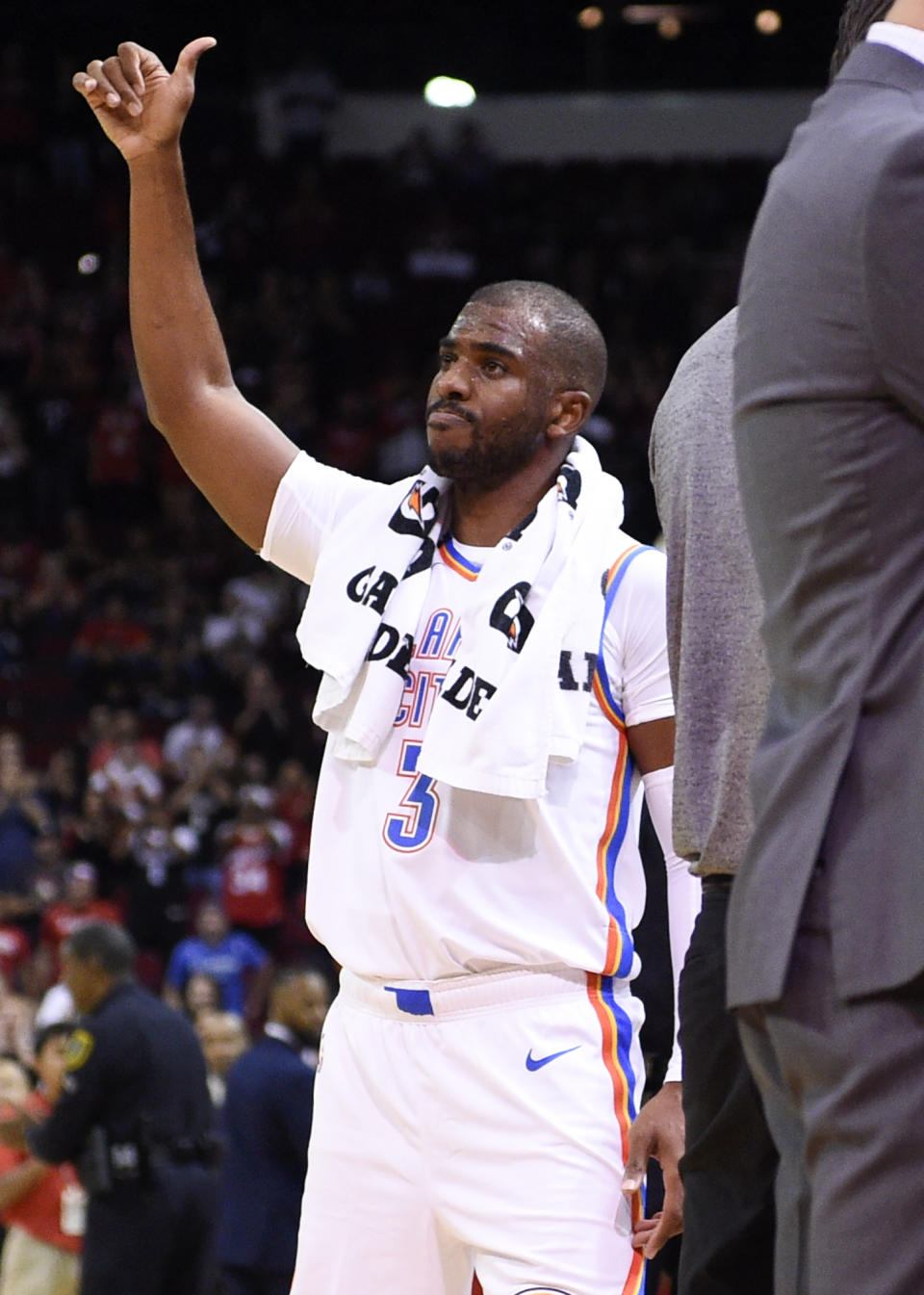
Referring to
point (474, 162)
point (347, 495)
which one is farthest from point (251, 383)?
point (347, 495)

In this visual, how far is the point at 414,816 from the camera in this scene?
3.22 m

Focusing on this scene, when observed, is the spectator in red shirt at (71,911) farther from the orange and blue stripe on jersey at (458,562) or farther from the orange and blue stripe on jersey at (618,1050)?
the orange and blue stripe on jersey at (618,1050)

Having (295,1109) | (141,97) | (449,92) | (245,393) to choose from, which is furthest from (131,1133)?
(449,92)

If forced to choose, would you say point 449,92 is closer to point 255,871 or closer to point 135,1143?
point 255,871

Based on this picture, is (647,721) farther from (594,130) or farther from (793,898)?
(594,130)

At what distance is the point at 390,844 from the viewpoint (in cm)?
320

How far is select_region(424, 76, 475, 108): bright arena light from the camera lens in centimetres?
2016

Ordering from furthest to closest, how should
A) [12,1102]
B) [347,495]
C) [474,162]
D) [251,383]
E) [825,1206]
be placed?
[474,162] → [251,383] → [12,1102] → [347,495] → [825,1206]

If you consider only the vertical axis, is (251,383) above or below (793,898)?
above

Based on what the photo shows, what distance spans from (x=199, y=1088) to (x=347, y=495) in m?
4.13

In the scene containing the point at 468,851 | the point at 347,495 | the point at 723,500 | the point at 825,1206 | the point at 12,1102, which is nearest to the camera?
the point at 825,1206

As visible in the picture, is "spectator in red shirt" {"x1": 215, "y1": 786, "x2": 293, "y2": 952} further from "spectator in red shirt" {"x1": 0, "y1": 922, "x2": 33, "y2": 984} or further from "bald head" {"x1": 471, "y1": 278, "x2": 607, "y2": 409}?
"bald head" {"x1": 471, "y1": 278, "x2": 607, "y2": 409}

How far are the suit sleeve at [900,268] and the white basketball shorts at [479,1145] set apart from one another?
1.63m

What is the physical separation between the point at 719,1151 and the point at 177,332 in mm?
1826
